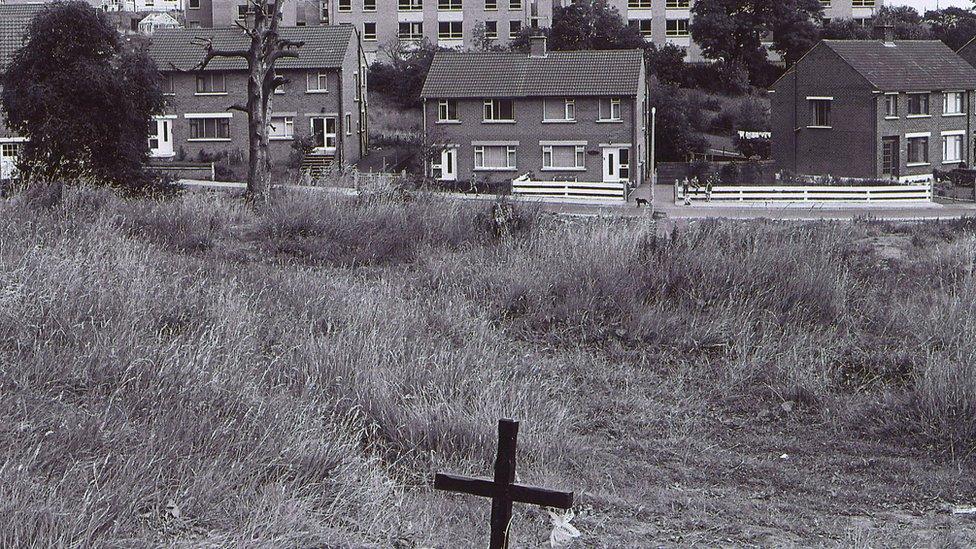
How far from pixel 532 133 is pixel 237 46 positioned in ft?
54.9

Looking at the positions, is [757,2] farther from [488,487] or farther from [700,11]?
[488,487]

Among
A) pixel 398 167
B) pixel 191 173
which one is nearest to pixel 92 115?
pixel 191 173

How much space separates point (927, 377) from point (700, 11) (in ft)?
238

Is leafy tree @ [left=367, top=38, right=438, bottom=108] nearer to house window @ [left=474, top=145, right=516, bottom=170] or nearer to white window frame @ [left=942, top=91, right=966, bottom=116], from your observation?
house window @ [left=474, top=145, right=516, bottom=170]

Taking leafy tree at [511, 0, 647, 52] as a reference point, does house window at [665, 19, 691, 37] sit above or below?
above

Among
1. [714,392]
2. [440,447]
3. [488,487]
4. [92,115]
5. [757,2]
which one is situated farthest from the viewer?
[757,2]

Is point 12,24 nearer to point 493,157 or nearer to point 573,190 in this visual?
point 493,157

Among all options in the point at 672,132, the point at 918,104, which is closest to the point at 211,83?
the point at 672,132

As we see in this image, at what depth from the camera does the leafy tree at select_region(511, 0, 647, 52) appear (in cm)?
8000

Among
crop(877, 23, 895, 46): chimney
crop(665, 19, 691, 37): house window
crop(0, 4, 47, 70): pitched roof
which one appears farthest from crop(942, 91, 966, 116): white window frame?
crop(0, 4, 47, 70): pitched roof

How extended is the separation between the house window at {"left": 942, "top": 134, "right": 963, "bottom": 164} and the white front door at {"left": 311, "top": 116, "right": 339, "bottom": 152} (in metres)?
31.8

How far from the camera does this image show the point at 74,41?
125 ft

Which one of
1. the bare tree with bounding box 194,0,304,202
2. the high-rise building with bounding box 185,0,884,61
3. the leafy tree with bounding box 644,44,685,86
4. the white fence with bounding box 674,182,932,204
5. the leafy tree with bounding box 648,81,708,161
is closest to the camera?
the bare tree with bounding box 194,0,304,202

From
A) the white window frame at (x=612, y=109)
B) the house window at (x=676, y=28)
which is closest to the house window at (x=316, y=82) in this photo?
the white window frame at (x=612, y=109)
